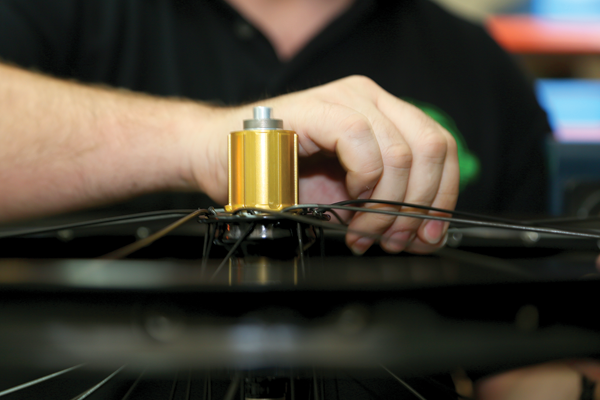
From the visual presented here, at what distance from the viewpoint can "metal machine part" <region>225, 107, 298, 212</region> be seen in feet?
0.96

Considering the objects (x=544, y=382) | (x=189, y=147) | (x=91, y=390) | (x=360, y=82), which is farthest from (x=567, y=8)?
(x=91, y=390)

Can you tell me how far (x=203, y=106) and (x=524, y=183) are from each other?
94cm

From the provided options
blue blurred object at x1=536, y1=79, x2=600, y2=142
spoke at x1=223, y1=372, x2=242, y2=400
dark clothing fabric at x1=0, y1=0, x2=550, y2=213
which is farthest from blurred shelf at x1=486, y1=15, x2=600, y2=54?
spoke at x1=223, y1=372, x2=242, y2=400

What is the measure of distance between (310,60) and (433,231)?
0.68m

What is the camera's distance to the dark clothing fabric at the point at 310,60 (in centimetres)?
94

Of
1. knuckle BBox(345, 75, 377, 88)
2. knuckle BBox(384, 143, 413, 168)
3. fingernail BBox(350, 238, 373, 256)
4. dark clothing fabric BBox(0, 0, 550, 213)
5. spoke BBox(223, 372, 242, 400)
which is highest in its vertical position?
dark clothing fabric BBox(0, 0, 550, 213)

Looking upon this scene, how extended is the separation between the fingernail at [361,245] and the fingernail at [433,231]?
0.06 metres

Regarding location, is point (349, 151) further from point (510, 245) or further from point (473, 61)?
point (473, 61)

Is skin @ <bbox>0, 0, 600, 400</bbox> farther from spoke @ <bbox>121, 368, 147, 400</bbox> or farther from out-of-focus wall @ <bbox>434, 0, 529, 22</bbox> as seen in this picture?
out-of-focus wall @ <bbox>434, 0, 529, 22</bbox>

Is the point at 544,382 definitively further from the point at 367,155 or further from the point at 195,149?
the point at 195,149

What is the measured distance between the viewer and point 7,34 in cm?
82

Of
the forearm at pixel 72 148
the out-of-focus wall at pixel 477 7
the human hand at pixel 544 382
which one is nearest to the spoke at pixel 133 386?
the human hand at pixel 544 382

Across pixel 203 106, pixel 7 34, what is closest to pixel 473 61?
pixel 203 106

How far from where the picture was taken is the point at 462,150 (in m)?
1.10
